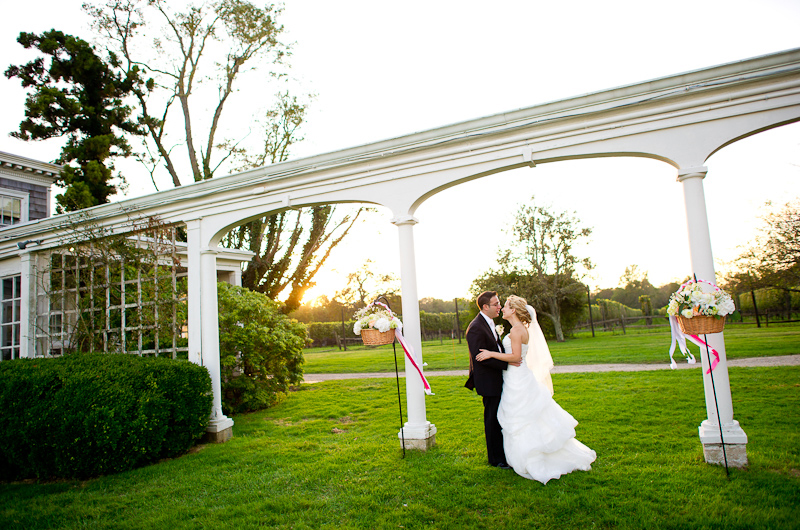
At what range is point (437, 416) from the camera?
Answer: 7.04m

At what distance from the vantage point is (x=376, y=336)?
16.4 feet

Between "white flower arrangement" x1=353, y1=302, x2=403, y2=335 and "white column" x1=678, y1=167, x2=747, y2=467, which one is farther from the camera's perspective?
"white flower arrangement" x1=353, y1=302, x2=403, y2=335

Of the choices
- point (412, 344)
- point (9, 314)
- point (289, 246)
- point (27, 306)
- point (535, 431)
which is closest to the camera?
point (535, 431)

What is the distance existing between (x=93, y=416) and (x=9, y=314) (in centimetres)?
587

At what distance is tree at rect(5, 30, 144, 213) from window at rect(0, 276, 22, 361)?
2.96 m

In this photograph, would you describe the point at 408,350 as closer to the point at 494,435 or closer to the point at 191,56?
the point at 494,435

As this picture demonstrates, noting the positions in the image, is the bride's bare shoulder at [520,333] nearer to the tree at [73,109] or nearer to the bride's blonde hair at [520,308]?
the bride's blonde hair at [520,308]

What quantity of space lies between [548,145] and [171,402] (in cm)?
523

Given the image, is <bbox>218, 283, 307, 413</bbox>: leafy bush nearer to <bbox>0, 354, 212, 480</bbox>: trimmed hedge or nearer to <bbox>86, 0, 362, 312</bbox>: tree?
<bbox>0, 354, 212, 480</bbox>: trimmed hedge

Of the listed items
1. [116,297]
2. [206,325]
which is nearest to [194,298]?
[206,325]

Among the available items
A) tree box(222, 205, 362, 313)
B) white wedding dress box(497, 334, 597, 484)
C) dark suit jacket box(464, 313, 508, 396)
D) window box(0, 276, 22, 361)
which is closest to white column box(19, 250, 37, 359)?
window box(0, 276, 22, 361)

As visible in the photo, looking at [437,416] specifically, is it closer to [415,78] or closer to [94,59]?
[415,78]

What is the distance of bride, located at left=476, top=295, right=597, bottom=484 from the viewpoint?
4.39 metres

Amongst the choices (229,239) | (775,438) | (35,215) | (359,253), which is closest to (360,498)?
(775,438)
